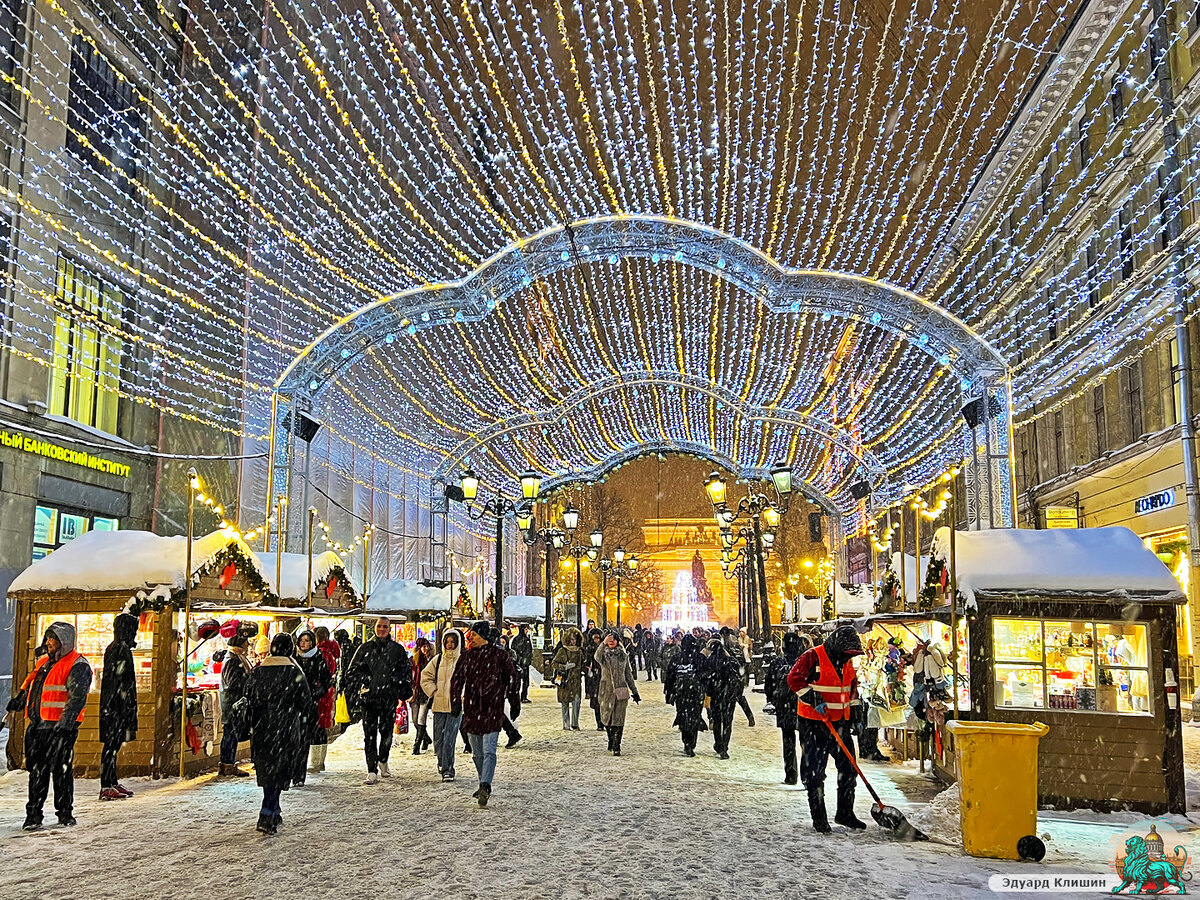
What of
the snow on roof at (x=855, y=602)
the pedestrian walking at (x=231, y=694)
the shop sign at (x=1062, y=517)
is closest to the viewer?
the pedestrian walking at (x=231, y=694)

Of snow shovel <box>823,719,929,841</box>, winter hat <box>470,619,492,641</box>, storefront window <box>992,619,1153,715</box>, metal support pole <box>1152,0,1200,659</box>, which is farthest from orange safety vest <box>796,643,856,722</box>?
metal support pole <box>1152,0,1200,659</box>

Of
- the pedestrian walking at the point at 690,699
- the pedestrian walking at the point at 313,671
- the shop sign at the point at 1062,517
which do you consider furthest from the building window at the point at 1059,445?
the pedestrian walking at the point at 313,671

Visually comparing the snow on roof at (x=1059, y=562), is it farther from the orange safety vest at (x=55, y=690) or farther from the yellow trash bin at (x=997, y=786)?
the orange safety vest at (x=55, y=690)

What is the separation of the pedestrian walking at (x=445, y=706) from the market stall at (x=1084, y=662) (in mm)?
5167

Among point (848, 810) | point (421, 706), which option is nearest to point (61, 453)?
point (421, 706)

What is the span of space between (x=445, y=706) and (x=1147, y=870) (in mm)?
6784

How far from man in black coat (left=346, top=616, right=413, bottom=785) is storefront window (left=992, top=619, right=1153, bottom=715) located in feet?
20.1

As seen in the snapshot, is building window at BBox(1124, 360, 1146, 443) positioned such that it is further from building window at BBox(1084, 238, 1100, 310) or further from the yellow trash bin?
the yellow trash bin

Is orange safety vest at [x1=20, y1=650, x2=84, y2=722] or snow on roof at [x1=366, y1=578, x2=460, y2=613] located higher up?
snow on roof at [x1=366, y1=578, x2=460, y2=613]

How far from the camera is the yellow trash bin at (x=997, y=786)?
7.34 meters

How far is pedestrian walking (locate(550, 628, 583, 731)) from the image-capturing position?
1741cm

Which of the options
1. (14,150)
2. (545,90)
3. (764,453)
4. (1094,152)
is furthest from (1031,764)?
(764,453)

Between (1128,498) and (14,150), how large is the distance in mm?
23331

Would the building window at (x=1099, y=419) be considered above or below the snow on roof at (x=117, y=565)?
above
